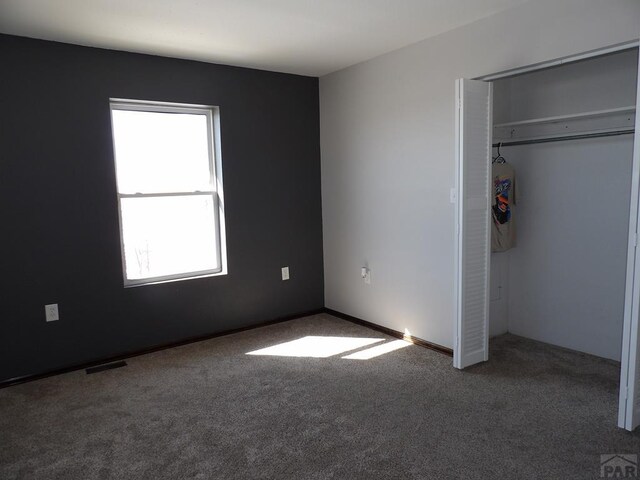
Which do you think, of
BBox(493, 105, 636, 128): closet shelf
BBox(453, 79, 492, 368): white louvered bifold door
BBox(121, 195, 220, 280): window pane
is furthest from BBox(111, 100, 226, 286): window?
BBox(493, 105, 636, 128): closet shelf

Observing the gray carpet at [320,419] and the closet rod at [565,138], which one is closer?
the gray carpet at [320,419]

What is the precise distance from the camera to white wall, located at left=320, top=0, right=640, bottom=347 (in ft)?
9.25

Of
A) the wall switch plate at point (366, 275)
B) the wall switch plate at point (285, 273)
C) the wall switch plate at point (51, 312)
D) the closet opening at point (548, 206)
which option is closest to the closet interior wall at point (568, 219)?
the closet opening at point (548, 206)

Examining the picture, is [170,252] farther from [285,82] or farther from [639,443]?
[639,443]

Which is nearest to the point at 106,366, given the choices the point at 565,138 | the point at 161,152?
the point at 161,152

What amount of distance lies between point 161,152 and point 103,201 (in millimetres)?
635

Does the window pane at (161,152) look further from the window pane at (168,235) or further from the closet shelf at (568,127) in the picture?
the closet shelf at (568,127)

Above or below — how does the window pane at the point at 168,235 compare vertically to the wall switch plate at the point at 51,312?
above

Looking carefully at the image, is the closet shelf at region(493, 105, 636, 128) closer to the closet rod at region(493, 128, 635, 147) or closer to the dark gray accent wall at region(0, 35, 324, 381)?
the closet rod at region(493, 128, 635, 147)

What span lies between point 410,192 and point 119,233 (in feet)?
7.42

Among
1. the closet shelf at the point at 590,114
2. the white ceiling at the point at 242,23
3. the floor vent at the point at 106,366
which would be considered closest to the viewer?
the white ceiling at the point at 242,23

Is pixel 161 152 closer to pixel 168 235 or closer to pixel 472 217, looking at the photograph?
pixel 168 235

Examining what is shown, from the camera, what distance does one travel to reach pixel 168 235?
3.96 meters

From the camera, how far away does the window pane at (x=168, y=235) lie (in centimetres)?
377
